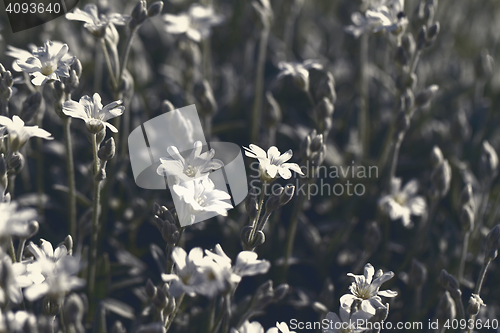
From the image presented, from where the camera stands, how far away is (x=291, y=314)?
2521 millimetres

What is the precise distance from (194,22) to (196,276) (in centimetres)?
209

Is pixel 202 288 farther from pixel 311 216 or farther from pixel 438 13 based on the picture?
pixel 438 13

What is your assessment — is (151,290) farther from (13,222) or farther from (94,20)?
(94,20)

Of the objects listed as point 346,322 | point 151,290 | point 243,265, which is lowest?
point 346,322

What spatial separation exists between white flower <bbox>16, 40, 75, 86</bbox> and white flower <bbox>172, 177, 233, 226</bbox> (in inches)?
26.2

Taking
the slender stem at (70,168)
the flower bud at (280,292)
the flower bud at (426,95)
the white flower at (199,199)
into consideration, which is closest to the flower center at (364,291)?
the flower bud at (280,292)

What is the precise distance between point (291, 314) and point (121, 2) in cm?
287

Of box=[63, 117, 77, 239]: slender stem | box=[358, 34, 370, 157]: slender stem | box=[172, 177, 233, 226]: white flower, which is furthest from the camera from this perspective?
box=[358, 34, 370, 157]: slender stem

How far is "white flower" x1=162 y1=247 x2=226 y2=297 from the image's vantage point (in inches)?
53.5

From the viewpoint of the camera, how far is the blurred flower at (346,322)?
157 cm

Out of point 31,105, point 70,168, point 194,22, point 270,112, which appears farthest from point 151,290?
point 194,22

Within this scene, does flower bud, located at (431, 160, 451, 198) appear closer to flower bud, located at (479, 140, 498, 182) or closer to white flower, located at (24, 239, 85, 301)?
flower bud, located at (479, 140, 498, 182)

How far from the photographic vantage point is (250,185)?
2561 millimetres

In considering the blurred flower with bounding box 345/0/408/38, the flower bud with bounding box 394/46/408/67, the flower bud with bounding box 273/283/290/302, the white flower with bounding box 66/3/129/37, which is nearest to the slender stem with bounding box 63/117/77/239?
the white flower with bounding box 66/3/129/37
